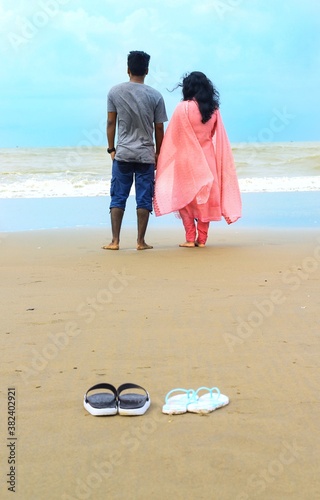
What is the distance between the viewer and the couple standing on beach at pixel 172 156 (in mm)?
7086

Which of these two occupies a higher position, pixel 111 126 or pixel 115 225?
pixel 111 126

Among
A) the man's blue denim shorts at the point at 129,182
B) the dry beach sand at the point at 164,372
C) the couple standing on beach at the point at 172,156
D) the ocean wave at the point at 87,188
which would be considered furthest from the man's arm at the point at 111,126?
the ocean wave at the point at 87,188

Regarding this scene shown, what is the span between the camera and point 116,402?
277cm

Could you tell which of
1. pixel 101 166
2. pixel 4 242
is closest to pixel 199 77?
pixel 4 242

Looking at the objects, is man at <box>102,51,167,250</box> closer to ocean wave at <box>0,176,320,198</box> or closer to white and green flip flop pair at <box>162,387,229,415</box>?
white and green flip flop pair at <box>162,387,229,415</box>

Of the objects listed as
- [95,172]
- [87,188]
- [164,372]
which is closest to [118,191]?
[164,372]

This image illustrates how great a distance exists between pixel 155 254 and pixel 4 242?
5.97 ft

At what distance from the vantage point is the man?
7020 mm

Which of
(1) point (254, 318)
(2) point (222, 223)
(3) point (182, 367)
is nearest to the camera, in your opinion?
(3) point (182, 367)

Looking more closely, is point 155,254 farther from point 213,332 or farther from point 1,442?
point 1,442

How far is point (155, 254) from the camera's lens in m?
6.82

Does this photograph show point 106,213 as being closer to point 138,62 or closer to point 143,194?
point 143,194

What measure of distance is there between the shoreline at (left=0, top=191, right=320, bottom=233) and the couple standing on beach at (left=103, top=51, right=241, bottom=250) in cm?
185

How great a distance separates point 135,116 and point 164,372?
4.28m
